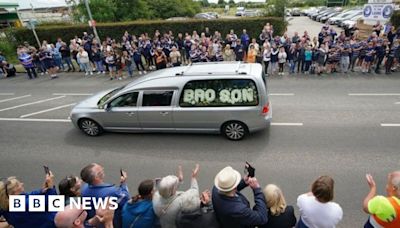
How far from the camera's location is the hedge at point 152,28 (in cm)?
1998

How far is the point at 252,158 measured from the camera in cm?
624

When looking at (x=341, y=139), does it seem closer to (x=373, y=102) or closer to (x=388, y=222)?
(x=373, y=102)

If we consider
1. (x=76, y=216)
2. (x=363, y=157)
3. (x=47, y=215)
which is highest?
(x=76, y=216)

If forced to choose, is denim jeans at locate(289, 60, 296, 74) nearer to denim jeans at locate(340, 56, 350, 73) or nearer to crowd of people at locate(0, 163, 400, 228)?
denim jeans at locate(340, 56, 350, 73)

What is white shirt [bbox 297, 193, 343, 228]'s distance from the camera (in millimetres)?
2979

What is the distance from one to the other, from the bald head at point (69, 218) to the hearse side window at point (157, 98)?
4418 mm

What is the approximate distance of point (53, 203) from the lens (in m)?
3.34

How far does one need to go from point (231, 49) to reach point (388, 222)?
1348cm

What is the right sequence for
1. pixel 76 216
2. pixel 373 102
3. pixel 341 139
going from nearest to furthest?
1. pixel 76 216
2. pixel 341 139
3. pixel 373 102

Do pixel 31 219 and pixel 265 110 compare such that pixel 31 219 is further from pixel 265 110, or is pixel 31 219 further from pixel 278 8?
pixel 278 8

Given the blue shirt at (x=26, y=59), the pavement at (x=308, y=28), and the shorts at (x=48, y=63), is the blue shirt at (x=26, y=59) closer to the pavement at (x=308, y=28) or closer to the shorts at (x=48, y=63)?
the shorts at (x=48, y=63)

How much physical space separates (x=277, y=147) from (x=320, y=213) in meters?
3.66

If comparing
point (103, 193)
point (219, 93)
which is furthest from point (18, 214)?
point (219, 93)

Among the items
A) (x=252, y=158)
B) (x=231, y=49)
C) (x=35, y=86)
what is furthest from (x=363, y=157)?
(x=35, y=86)
